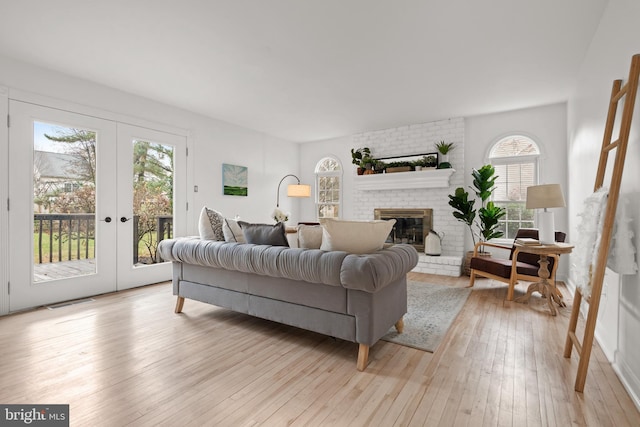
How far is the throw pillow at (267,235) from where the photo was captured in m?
2.59

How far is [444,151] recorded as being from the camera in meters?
5.25

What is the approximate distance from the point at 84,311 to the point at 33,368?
1279 millimetres

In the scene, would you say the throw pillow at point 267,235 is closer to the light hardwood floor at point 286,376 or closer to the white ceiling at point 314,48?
the light hardwood floor at point 286,376

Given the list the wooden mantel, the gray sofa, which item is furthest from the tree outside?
the wooden mantel

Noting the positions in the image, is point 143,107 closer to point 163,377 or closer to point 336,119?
point 336,119

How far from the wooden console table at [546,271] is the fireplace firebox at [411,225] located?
220 cm

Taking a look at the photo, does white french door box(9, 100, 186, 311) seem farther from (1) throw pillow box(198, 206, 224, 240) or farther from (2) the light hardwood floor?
(1) throw pillow box(198, 206, 224, 240)

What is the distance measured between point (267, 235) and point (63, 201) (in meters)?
2.69

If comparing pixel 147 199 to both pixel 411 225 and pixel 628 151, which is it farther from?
pixel 628 151

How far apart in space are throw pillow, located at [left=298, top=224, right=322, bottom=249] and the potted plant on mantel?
3.11 m

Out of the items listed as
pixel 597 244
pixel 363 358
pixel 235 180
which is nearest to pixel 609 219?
pixel 597 244

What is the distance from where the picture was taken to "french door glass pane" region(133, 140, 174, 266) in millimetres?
4234

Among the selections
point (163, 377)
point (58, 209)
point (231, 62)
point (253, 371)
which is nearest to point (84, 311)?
point (58, 209)

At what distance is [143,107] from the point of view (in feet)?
14.0
